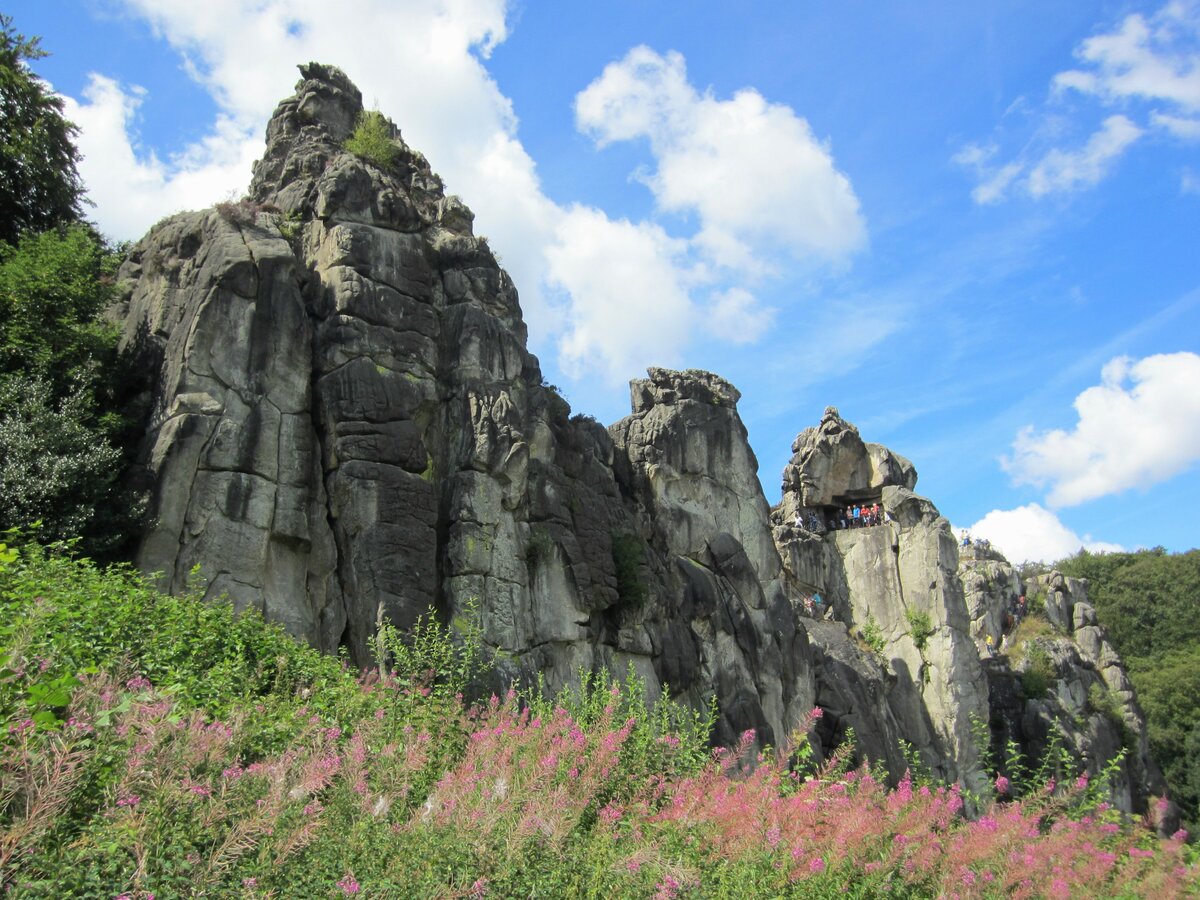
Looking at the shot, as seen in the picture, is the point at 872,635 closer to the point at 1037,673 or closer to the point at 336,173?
the point at 1037,673

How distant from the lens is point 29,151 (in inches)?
874

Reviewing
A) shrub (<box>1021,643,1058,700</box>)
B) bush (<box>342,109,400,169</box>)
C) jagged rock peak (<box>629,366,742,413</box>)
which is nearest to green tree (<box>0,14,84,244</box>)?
bush (<box>342,109,400,169</box>)

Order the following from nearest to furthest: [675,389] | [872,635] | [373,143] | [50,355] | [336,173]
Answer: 1. [50,355]
2. [336,173]
3. [373,143]
4. [675,389]
5. [872,635]

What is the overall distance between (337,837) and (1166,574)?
271ft

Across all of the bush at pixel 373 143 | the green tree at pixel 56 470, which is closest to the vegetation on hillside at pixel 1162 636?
the bush at pixel 373 143

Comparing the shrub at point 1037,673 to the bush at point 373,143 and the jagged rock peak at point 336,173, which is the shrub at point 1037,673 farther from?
the bush at point 373,143

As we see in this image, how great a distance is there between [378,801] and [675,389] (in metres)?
29.6

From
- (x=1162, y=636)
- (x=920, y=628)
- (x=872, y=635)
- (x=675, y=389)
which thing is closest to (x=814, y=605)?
(x=872, y=635)

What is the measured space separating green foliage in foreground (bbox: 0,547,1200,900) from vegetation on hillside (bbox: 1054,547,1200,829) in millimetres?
55919

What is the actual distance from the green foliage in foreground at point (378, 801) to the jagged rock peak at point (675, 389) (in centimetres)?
2497

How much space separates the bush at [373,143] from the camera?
24906 mm

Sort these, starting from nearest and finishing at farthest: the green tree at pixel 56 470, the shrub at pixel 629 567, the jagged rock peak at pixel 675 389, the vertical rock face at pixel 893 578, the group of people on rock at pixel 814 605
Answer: the green tree at pixel 56 470
the shrub at pixel 629 567
the jagged rock peak at pixel 675 389
the vertical rock face at pixel 893 578
the group of people on rock at pixel 814 605

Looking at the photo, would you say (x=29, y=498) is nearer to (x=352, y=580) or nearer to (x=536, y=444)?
(x=352, y=580)

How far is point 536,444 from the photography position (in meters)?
24.2
